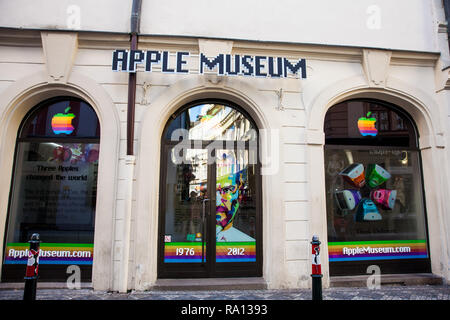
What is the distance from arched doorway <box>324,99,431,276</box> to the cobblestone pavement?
0.63 m

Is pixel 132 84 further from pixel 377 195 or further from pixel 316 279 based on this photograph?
pixel 377 195

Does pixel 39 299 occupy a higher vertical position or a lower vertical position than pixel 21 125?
lower

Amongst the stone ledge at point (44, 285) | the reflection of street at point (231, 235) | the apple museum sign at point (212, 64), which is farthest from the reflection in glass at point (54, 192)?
the reflection of street at point (231, 235)

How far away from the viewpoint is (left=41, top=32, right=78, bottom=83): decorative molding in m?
4.89

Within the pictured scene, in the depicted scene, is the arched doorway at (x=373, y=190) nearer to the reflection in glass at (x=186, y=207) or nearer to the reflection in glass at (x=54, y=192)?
the reflection in glass at (x=186, y=207)

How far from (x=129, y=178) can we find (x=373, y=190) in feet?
15.8

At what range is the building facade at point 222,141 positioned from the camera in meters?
4.79

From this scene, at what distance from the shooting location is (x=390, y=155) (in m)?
5.65

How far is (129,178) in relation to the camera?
468cm

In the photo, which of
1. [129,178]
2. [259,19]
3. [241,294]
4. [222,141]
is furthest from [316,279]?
[259,19]
